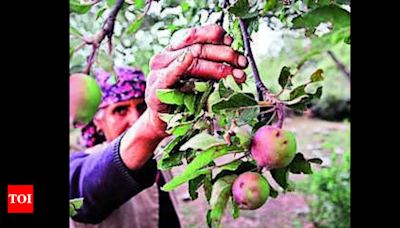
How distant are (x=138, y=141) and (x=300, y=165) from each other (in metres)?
0.44

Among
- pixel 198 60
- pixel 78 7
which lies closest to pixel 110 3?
pixel 78 7

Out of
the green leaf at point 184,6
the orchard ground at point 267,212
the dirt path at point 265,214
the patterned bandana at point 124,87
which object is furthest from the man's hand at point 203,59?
the dirt path at point 265,214

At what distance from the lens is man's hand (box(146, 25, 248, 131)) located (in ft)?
1.78

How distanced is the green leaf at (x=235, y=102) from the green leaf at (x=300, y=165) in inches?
2.8

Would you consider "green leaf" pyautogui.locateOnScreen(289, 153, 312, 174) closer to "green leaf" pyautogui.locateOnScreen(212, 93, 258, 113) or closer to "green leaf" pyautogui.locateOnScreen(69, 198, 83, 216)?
"green leaf" pyautogui.locateOnScreen(212, 93, 258, 113)

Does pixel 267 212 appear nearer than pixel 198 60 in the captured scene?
No

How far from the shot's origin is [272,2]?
1.59 ft

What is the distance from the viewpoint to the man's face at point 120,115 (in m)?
1.50

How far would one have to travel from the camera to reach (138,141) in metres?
0.87

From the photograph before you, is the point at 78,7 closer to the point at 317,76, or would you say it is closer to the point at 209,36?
the point at 209,36

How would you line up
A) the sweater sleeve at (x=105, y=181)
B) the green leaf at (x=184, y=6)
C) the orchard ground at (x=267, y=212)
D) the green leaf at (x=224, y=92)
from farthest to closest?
1. the orchard ground at (x=267, y=212)
2. the sweater sleeve at (x=105, y=181)
3. the green leaf at (x=184, y=6)
4. the green leaf at (x=224, y=92)

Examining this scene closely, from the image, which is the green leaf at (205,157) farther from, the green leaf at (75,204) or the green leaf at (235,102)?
the green leaf at (75,204)

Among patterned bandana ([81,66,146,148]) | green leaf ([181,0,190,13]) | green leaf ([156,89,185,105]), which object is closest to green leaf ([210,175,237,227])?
green leaf ([156,89,185,105])
